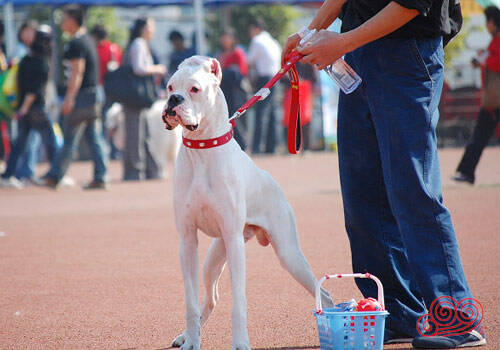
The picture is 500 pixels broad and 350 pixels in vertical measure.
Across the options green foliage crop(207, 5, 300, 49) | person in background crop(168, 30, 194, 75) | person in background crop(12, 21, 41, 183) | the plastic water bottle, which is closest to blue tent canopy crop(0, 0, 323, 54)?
person in background crop(168, 30, 194, 75)

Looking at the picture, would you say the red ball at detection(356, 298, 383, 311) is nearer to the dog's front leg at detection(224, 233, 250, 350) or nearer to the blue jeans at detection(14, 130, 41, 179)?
the dog's front leg at detection(224, 233, 250, 350)

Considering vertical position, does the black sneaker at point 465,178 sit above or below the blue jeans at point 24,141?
below

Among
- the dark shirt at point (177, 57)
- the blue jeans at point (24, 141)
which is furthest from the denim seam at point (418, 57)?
the dark shirt at point (177, 57)

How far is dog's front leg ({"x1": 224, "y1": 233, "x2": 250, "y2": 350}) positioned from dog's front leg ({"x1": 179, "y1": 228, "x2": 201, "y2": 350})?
189 mm

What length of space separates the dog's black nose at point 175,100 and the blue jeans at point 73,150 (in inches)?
351

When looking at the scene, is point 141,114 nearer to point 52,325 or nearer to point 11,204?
point 11,204

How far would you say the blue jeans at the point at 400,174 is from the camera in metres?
3.97

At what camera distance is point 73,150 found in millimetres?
12625

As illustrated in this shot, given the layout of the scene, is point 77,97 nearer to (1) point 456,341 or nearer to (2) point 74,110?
(2) point 74,110

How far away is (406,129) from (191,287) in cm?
129

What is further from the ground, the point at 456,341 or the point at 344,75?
the point at 344,75

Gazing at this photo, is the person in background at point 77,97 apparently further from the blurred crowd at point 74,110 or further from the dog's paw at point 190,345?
the dog's paw at point 190,345

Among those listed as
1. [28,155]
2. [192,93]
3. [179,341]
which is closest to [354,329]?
[179,341]

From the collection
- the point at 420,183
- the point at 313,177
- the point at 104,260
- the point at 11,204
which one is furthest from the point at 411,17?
the point at 313,177
